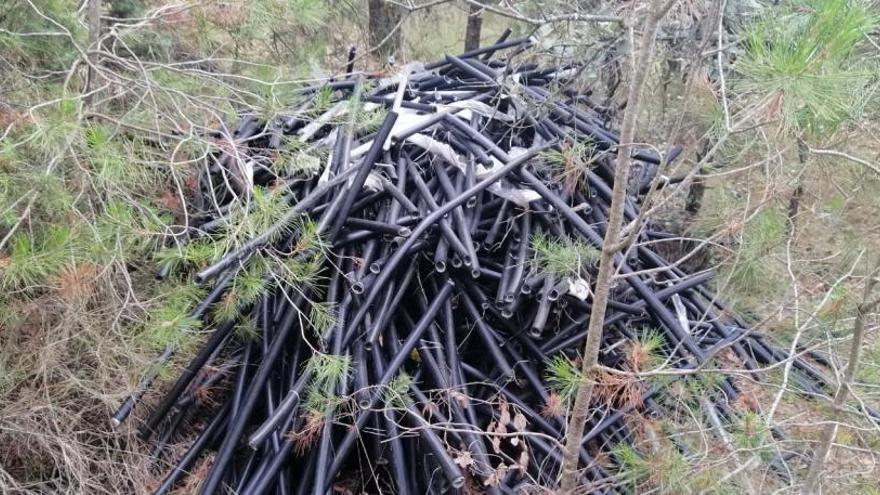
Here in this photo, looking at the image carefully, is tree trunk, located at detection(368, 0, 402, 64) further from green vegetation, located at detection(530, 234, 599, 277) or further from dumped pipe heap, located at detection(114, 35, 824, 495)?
green vegetation, located at detection(530, 234, 599, 277)

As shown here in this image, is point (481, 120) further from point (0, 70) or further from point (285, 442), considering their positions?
point (0, 70)

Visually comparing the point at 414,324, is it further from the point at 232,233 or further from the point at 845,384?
the point at 845,384

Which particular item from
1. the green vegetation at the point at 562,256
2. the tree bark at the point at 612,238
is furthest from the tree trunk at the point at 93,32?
the tree bark at the point at 612,238

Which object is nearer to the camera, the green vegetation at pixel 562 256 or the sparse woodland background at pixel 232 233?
the sparse woodland background at pixel 232 233

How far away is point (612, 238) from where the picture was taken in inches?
68.6

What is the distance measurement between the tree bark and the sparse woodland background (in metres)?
0.13

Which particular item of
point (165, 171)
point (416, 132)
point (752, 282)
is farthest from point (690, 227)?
point (165, 171)

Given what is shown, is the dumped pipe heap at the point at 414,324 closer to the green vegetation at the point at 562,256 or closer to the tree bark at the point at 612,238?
the green vegetation at the point at 562,256

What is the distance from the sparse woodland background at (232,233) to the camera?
1.81 metres

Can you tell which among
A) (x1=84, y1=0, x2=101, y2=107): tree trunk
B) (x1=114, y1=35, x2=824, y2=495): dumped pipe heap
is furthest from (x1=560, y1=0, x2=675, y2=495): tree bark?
(x1=84, y1=0, x2=101, y2=107): tree trunk

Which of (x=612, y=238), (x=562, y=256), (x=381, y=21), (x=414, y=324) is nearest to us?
(x=612, y=238)

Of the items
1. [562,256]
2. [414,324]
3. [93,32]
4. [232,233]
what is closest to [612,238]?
[562,256]

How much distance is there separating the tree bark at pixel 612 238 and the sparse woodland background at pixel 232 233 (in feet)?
0.41

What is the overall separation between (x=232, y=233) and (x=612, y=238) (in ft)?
4.27
